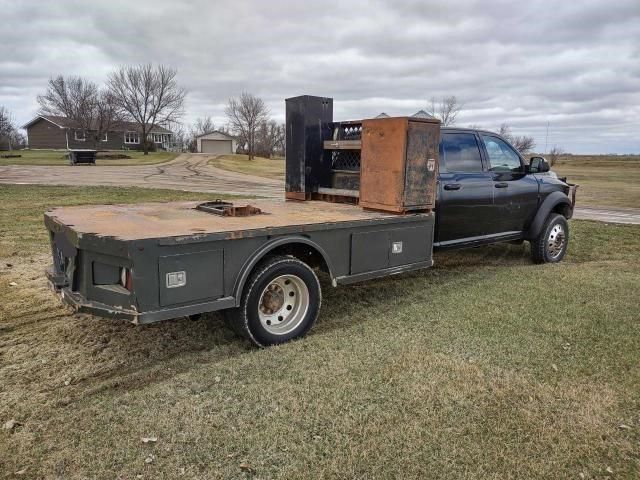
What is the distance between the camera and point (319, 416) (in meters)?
3.13

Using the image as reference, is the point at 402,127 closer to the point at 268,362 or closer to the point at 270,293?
the point at 270,293

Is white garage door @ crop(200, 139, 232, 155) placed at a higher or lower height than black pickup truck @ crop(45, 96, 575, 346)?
higher

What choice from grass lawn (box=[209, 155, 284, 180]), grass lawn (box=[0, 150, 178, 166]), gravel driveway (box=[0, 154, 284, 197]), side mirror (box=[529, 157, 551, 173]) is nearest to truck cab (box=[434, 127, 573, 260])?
side mirror (box=[529, 157, 551, 173])

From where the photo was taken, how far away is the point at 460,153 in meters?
6.12

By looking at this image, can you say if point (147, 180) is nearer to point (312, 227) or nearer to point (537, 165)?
point (537, 165)

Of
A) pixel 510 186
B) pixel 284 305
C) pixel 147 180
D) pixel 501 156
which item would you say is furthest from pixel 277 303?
pixel 147 180

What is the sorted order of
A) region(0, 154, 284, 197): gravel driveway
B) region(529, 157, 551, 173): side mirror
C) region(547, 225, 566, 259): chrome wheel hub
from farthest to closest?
1. region(0, 154, 284, 197): gravel driveway
2. region(547, 225, 566, 259): chrome wheel hub
3. region(529, 157, 551, 173): side mirror

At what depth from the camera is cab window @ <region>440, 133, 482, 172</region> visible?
5930mm

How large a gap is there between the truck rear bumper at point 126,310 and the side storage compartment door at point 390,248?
140 cm

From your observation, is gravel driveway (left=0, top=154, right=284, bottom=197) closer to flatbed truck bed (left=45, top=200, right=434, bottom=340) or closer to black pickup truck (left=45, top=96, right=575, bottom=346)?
Result: black pickup truck (left=45, top=96, right=575, bottom=346)

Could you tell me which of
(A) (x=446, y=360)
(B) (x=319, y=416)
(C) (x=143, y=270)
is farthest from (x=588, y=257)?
(C) (x=143, y=270)

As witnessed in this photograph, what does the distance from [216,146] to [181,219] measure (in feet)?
236

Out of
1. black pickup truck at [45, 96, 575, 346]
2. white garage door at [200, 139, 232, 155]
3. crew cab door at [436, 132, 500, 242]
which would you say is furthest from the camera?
white garage door at [200, 139, 232, 155]

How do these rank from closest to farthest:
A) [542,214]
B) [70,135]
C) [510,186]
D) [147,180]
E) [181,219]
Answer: [181,219], [510,186], [542,214], [147,180], [70,135]
